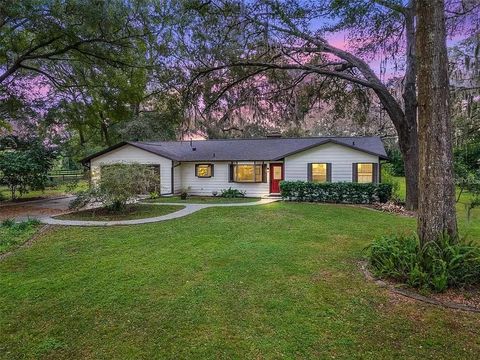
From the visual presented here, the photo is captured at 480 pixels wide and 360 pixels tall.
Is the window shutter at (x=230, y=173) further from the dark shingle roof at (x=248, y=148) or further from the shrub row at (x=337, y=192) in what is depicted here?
the shrub row at (x=337, y=192)

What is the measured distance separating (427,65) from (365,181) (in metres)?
11.0

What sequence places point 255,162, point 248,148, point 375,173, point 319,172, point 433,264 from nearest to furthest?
1. point 433,264
2. point 375,173
3. point 319,172
4. point 255,162
5. point 248,148

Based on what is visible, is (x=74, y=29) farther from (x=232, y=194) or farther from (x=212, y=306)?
(x=212, y=306)

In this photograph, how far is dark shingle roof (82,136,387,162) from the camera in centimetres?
1631

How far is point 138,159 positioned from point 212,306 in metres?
14.8

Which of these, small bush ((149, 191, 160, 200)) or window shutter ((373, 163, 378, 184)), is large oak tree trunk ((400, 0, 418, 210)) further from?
small bush ((149, 191, 160, 200))

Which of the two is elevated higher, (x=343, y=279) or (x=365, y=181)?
(x=365, y=181)

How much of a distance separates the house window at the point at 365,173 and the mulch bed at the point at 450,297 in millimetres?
11352

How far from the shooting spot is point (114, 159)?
18000 millimetres

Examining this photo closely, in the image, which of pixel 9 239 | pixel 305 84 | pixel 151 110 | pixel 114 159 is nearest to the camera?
pixel 9 239

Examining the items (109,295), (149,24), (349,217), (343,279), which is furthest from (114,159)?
(343,279)

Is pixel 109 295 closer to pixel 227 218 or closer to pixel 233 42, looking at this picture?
pixel 227 218

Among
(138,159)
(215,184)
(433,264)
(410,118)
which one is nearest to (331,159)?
(410,118)

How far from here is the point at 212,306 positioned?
4137 mm
